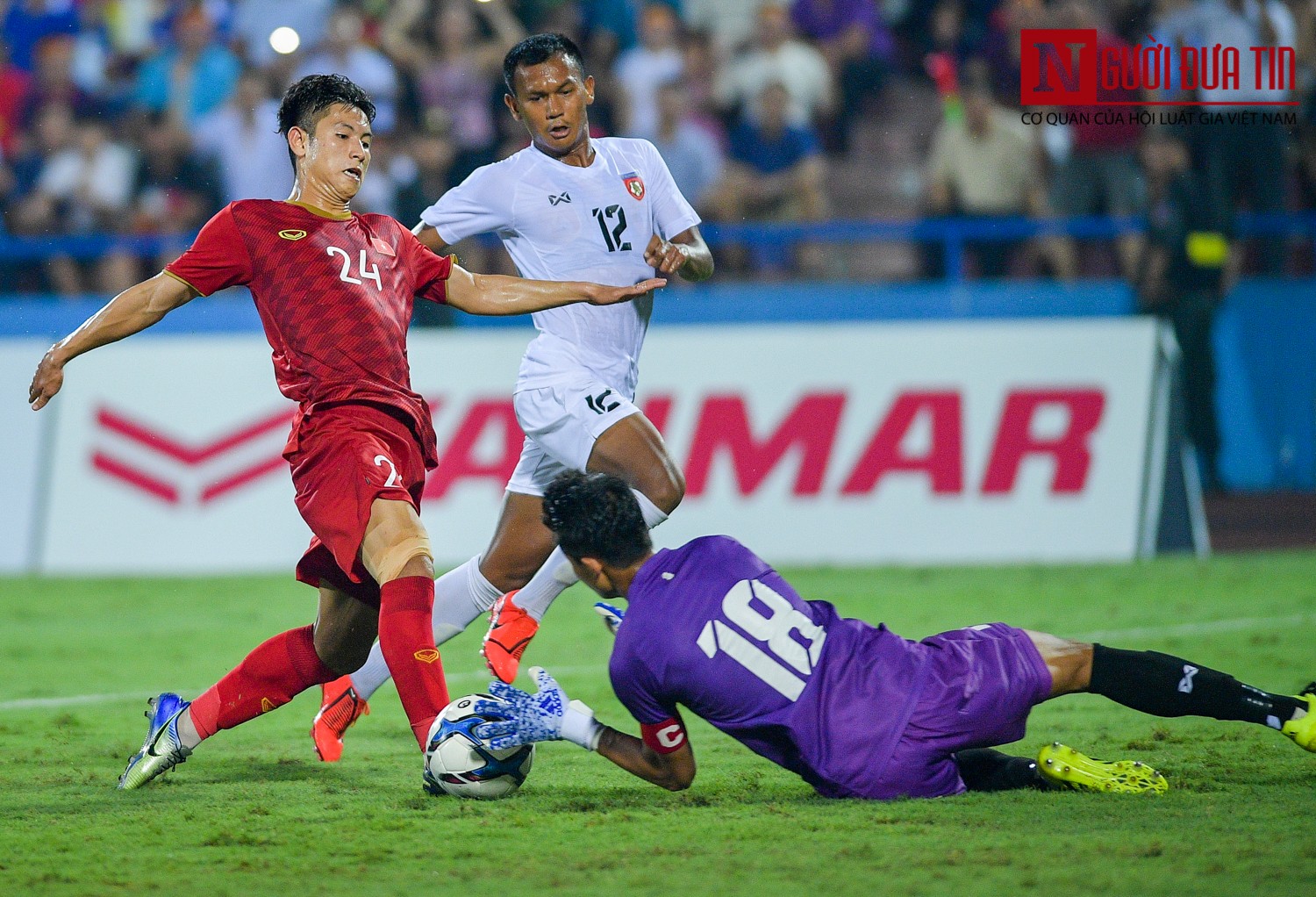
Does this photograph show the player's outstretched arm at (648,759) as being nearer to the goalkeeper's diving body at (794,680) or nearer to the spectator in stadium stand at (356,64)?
the goalkeeper's diving body at (794,680)

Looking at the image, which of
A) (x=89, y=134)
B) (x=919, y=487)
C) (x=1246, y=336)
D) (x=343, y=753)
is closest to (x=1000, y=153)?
(x=1246, y=336)

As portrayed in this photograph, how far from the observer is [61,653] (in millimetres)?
8633

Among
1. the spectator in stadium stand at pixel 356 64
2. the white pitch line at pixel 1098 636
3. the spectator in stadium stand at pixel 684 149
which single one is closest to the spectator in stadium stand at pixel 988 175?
the spectator in stadium stand at pixel 684 149

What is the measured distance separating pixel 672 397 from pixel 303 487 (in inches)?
245

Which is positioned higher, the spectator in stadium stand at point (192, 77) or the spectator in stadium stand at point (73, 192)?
the spectator in stadium stand at point (192, 77)

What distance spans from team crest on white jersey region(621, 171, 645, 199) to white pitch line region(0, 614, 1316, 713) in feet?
7.65

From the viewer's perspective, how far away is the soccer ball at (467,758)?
502 cm

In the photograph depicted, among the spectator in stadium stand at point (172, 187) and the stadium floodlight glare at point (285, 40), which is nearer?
the spectator in stadium stand at point (172, 187)

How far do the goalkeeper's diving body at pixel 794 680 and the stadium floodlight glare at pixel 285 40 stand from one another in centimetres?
1082

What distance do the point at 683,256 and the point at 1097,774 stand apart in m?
2.40

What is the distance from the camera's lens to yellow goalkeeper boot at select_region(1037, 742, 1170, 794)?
499 cm

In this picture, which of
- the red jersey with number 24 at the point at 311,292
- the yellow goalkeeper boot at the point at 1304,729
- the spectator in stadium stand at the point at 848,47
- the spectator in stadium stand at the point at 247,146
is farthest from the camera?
the spectator in stadium stand at the point at 848,47

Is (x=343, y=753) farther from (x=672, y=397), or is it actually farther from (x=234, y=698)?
(x=672, y=397)

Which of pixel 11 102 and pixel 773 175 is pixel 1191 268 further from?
pixel 11 102
